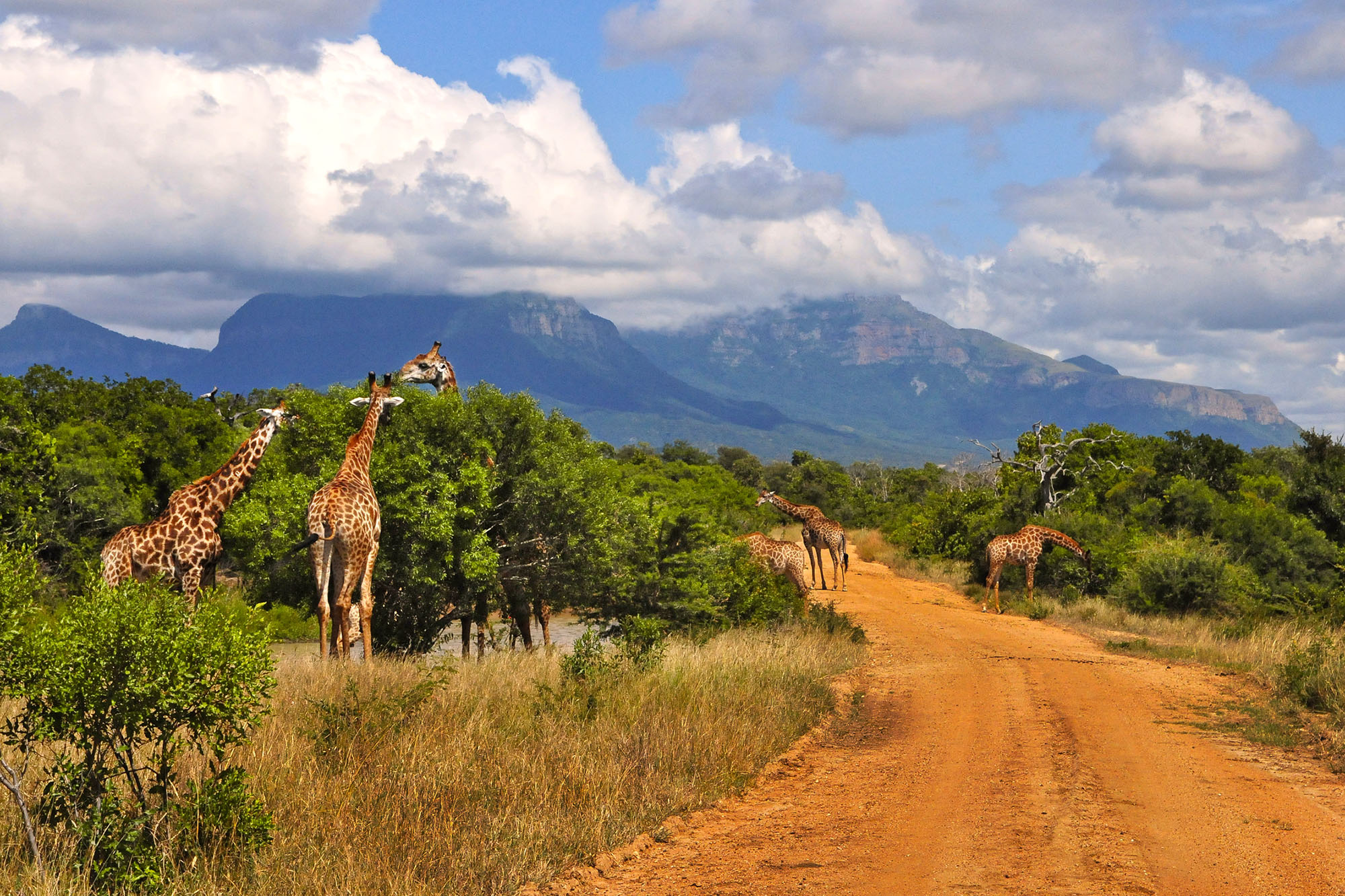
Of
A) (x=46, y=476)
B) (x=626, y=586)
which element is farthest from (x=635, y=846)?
(x=46, y=476)

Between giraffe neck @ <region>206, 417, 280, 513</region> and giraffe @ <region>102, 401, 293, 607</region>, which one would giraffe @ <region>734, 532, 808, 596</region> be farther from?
giraffe @ <region>102, 401, 293, 607</region>

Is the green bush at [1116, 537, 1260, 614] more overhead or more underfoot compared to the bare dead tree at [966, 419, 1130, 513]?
more underfoot

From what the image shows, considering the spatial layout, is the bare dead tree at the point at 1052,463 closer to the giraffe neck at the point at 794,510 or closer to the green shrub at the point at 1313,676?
the giraffe neck at the point at 794,510

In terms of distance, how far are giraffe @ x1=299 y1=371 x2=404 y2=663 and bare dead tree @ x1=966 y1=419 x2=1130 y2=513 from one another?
24.4 m

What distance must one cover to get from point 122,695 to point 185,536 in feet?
21.2

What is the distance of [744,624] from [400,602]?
218 inches

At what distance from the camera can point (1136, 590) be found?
23078 mm

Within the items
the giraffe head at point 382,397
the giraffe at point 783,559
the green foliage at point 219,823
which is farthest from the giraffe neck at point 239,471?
the giraffe at point 783,559

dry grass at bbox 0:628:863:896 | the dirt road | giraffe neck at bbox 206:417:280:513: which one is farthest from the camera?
giraffe neck at bbox 206:417:280:513

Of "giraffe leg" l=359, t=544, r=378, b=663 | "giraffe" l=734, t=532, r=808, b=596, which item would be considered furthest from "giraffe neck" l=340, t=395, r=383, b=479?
"giraffe" l=734, t=532, r=808, b=596

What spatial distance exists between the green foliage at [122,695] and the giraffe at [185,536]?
499cm

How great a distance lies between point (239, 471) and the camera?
42.5 ft

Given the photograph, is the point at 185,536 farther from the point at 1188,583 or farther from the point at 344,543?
the point at 1188,583

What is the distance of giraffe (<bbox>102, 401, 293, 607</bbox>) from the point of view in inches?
463
